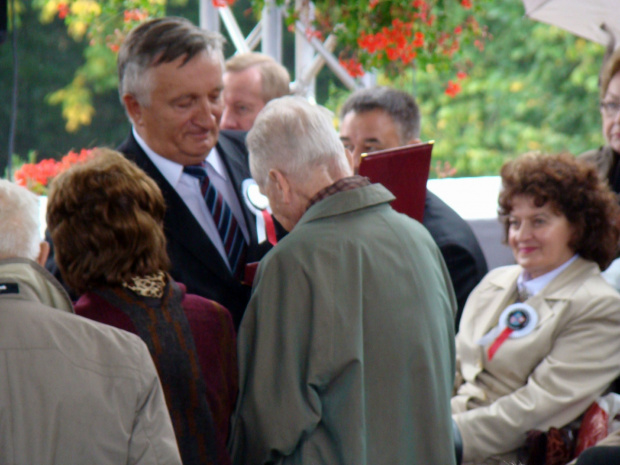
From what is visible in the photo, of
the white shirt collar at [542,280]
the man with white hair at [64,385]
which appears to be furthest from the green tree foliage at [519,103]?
the man with white hair at [64,385]

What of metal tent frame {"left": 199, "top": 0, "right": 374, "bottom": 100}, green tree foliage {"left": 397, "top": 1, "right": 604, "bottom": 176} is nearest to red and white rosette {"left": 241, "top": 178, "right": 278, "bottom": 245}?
metal tent frame {"left": 199, "top": 0, "right": 374, "bottom": 100}

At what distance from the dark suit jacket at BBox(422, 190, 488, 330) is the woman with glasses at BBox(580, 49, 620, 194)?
0.80 metres

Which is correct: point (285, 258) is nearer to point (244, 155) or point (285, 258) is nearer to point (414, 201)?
point (414, 201)

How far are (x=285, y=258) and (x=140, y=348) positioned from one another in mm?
387

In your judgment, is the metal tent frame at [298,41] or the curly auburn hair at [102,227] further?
the metal tent frame at [298,41]

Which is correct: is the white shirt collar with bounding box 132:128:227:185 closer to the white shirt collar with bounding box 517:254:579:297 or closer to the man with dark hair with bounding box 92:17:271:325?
the man with dark hair with bounding box 92:17:271:325

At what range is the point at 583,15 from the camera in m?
4.22

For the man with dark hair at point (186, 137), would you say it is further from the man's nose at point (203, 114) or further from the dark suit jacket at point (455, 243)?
the dark suit jacket at point (455, 243)

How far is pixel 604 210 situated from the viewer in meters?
3.31

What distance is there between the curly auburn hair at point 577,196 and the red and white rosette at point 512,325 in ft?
1.00

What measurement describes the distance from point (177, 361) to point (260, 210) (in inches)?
33.9

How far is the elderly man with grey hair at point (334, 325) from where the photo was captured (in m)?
2.03

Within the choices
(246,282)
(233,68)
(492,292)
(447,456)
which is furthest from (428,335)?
(233,68)

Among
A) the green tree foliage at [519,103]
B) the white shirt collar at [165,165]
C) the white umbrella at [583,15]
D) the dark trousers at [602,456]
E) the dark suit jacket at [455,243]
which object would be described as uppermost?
the white umbrella at [583,15]
